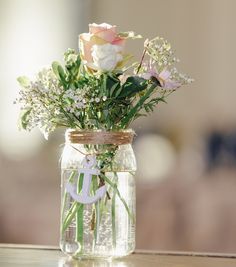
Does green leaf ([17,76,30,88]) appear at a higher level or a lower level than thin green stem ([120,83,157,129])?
higher

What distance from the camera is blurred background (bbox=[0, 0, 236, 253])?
11.9 feet

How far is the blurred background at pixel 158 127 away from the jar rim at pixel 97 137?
2.05 meters

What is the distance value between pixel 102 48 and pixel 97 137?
17 cm

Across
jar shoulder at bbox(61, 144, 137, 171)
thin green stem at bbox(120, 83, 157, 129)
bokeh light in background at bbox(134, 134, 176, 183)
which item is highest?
thin green stem at bbox(120, 83, 157, 129)

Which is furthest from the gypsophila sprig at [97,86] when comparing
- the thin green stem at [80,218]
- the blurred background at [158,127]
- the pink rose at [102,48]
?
the blurred background at [158,127]

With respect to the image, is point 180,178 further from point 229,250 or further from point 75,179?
point 75,179

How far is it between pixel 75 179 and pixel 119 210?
4.2 inches

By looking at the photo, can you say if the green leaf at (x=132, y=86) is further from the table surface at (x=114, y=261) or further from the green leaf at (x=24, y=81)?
the table surface at (x=114, y=261)

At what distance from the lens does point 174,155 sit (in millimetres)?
3719

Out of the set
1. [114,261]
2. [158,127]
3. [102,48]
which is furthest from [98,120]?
[158,127]

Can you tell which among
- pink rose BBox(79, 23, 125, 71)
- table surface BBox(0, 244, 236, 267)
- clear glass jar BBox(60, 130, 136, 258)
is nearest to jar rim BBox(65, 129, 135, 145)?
clear glass jar BBox(60, 130, 136, 258)

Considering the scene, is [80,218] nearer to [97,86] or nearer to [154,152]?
[97,86]

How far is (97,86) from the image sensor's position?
1.53m

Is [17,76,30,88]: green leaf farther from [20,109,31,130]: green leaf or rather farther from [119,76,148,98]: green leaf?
[119,76,148,98]: green leaf
